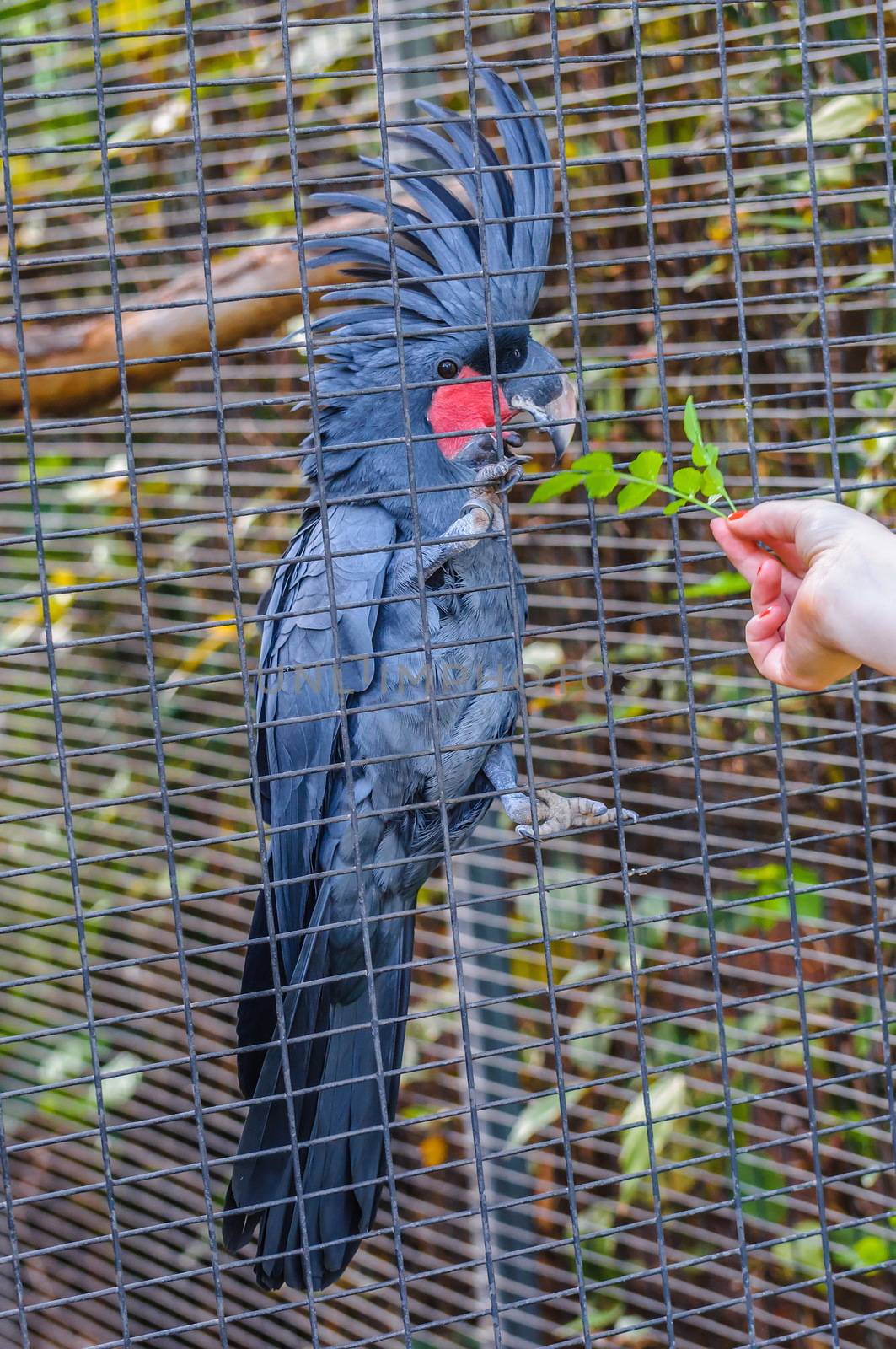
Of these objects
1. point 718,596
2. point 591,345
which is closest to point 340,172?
point 591,345

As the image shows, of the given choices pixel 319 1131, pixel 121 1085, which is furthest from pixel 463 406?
pixel 121 1085

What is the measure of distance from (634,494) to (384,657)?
1.04 feet

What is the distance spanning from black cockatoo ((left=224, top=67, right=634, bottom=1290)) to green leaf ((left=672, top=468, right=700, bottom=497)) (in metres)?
0.27

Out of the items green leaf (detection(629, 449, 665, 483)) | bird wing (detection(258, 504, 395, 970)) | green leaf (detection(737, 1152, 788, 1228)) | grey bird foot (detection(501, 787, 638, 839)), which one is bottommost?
green leaf (detection(737, 1152, 788, 1228))

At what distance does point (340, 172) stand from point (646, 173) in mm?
1139

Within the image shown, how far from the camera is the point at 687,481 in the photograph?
2.65 feet

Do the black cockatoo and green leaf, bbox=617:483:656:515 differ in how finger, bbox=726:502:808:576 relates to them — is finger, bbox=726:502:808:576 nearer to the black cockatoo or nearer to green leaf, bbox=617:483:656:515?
green leaf, bbox=617:483:656:515

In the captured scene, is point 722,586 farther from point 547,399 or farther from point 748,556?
point 748,556

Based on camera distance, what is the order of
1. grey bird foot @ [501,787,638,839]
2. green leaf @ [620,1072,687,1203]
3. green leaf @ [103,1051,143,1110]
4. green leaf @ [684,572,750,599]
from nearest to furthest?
grey bird foot @ [501,787,638,839] < green leaf @ [684,572,750,599] < green leaf @ [620,1072,687,1203] < green leaf @ [103,1051,143,1110]

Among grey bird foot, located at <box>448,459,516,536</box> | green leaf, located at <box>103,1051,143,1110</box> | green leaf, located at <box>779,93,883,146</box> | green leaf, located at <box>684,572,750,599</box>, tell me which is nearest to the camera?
grey bird foot, located at <box>448,459,516,536</box>

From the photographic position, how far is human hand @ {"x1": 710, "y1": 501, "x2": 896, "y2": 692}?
730 mm

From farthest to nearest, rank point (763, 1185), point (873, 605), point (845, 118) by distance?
point (763, 1185)
point (845, 118)
point (873, 605)

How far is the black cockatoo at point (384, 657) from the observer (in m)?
1.08

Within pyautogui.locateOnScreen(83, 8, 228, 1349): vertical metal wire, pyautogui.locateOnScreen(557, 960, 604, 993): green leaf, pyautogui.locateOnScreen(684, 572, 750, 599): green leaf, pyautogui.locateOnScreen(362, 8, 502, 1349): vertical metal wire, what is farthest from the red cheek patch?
pyautogui.locateOnScreen(557, 960, 604, 993): green leaf
